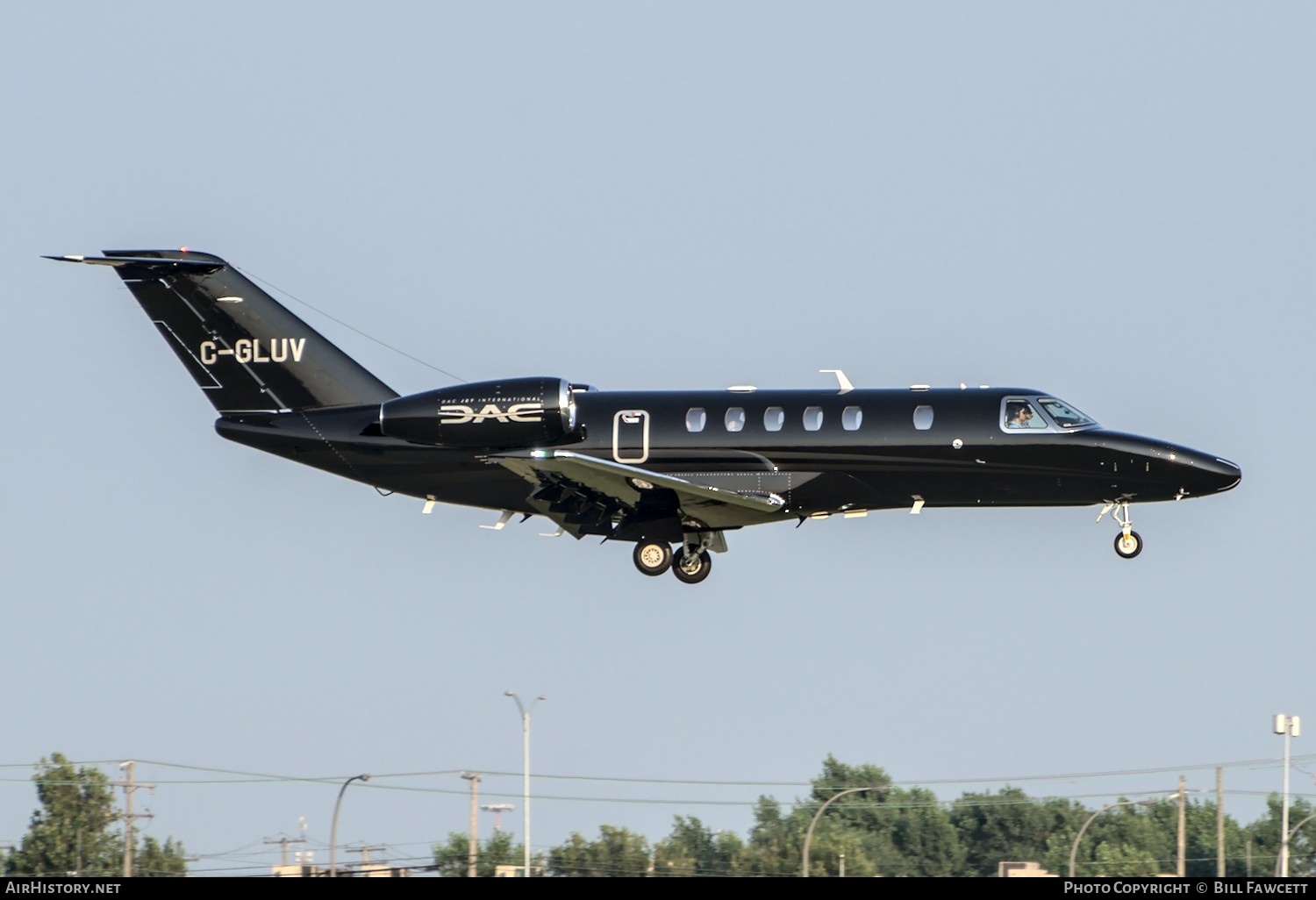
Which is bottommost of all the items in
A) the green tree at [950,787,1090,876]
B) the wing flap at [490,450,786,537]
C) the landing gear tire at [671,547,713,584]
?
the green tree at [950,787,1090,876]

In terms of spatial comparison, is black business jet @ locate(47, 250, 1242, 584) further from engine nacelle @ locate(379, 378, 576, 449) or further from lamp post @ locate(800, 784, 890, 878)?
lamp post @ locate(800, 784, 890, 878)

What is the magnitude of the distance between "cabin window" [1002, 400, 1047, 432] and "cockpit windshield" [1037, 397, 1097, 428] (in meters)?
0.25

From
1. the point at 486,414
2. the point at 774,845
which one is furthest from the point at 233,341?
the point at 774,845

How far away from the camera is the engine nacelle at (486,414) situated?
30.7 metres

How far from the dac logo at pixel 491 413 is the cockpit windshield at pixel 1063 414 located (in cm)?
881

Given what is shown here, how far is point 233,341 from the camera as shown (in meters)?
33.7

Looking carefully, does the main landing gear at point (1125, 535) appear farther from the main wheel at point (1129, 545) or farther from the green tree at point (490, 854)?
the green tree at point (490, 854)

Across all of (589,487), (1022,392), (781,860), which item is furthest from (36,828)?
(1022,392)

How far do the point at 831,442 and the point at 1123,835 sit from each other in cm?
2971

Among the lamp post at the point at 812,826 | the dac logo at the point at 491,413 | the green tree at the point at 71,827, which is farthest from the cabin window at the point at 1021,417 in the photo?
the green tree at the point at 71,827

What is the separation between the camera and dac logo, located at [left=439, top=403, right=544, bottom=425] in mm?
30719

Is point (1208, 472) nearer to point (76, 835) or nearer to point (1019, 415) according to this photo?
point (1019, 415)

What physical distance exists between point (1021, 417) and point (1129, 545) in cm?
315

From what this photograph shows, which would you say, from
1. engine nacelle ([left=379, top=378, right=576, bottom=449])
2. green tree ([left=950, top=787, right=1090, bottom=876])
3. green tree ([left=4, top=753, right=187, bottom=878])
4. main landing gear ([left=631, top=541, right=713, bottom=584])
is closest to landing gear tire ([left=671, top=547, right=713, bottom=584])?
main landing gear ([left=631, top=541, right=713, bottom=584])
